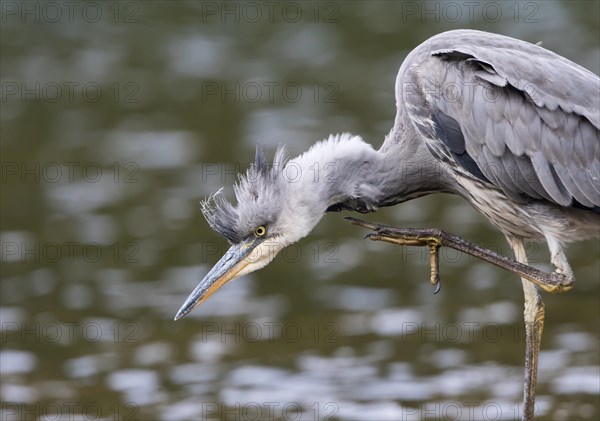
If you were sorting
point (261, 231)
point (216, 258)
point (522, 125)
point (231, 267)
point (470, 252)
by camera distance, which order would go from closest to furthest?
point (522, 125)
point (470, 252)
point (261, 231)
point (231, 267)
point (216, 258)

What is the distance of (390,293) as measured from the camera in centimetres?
1284

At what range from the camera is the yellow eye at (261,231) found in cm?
889

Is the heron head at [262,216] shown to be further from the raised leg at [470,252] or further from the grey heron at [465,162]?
the raised leg at [470,252]

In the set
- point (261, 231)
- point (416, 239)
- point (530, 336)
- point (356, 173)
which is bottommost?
point (530, 336)

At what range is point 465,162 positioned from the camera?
8.75 m

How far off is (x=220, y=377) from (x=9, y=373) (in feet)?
6.33

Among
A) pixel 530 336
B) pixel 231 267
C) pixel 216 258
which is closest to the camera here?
pixel 231 267

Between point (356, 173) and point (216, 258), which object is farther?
point (216, 258)

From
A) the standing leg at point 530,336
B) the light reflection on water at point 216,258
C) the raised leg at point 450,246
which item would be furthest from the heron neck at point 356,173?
the light reflection on water at point 216,258

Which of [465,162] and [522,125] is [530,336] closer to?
[465,162]

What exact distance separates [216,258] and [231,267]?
14.4 ft

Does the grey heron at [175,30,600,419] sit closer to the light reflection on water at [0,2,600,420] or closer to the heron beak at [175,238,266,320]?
the heron beak at [175,238,266,320]

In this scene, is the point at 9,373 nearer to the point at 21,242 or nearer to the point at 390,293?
the point at 21,242

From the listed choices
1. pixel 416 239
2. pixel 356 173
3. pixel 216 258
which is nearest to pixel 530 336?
pixel 416 239
